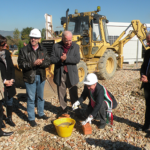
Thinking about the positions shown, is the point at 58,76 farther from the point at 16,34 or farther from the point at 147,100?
the point at 16,34

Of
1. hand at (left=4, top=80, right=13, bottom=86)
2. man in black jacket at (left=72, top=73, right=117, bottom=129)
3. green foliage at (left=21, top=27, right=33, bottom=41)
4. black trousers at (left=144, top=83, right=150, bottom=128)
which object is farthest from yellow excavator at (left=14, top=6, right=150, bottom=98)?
green foliage at (left=21, top=27, right=33, bottom=41)

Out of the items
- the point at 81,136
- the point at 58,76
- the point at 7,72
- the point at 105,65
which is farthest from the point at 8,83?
the point at 105,65

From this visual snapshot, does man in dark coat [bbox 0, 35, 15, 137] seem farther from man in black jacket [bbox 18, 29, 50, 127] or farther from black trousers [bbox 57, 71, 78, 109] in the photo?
black trousers [bbox 57, 71, 78, 109]

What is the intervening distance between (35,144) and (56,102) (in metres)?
2.10

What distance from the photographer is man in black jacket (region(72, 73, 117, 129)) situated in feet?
10.4

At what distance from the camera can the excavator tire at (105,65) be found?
7.45 metres

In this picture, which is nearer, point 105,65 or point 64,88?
point 64,88

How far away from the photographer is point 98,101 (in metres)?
3.20

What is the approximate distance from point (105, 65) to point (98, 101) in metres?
4.63

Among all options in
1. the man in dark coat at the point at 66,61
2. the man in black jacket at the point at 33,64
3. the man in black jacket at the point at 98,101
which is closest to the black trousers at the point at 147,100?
the man in black jacket at the point at 98,101

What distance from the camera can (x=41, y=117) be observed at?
393 cm

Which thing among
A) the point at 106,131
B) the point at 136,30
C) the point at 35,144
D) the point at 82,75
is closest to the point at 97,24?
the point at 82,75

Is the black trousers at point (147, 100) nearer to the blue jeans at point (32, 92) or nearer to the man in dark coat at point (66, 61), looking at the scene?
the man in dark coat at point (66, 61)

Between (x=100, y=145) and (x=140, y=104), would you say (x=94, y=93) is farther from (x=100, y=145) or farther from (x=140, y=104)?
(x=140, y=104)
